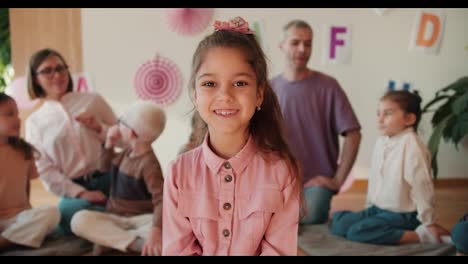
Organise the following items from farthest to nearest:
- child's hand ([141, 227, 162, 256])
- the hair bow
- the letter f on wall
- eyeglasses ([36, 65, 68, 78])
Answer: the letter f on wall → eyeglasses ([36, 65, 68, 78]) → child's hand ([141, 227, 162, 256]) → the hair bow

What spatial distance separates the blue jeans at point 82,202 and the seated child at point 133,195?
0.04 metres

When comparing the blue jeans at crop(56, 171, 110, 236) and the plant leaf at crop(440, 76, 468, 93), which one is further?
the plant leaf at crop(440, 76, 468, 93)

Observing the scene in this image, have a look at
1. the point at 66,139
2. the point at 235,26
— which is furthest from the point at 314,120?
the point at 235,26

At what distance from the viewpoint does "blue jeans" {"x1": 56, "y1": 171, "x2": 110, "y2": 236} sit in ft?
7.23

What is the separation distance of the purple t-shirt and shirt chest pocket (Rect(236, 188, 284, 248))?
3.98 feet

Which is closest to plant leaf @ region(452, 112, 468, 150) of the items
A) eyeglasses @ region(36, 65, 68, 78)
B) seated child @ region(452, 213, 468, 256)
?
seated child @ region(452, 213, 468, 256)

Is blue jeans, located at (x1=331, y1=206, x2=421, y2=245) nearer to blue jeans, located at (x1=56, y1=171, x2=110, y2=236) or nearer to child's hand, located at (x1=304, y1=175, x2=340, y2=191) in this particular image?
child's hand, located at (x1=304, y1=175, x2=340, y2=191)

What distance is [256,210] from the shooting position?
3.20ft

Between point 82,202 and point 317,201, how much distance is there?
1.07 m

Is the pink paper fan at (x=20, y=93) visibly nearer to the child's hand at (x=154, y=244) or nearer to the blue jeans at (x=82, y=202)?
the blue jeans at (x=82, y=202)

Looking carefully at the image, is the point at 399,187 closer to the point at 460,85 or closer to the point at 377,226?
the point at 377,226

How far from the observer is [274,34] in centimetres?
228

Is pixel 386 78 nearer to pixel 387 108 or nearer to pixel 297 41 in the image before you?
pixel 387 108
